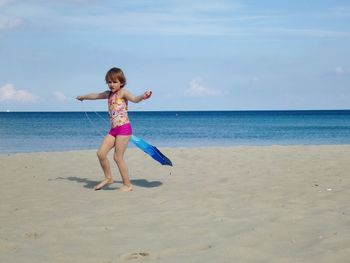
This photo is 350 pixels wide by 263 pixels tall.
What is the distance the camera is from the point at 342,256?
3.85 metres

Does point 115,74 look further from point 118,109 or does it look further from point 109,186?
point 109,186

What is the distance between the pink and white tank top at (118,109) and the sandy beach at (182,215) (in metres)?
0.97

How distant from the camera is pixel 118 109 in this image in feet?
24.1

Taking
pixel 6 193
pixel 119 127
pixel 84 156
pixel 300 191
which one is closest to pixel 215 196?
pixel 300 191

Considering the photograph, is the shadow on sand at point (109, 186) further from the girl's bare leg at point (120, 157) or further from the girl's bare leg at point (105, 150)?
the girl's bare leg at point (120, 157)

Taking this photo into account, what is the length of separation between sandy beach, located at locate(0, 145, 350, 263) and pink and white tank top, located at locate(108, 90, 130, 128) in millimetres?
972

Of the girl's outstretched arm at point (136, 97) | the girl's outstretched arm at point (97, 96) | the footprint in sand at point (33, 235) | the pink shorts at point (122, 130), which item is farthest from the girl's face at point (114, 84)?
the footprint in sand at point (33, 235)

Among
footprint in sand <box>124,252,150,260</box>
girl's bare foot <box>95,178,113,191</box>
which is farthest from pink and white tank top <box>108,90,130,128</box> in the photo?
footprint in sand <box>124,252,150,260</box>

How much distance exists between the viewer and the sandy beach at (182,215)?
4125mm

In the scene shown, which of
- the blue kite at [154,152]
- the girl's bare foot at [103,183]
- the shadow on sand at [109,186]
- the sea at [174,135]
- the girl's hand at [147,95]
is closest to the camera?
the girl's hand at [147,95]

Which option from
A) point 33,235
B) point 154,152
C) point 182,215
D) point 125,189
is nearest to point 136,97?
point 154,152

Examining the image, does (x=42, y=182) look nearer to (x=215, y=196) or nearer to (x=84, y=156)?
(x=215, y=196)

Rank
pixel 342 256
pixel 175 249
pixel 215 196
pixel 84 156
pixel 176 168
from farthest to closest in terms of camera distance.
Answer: pixel 84 156 → pixel 176 168 → pixel 215 196 → pixel 175 249 → pixel 342 256

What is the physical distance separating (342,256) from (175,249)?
1.26m
